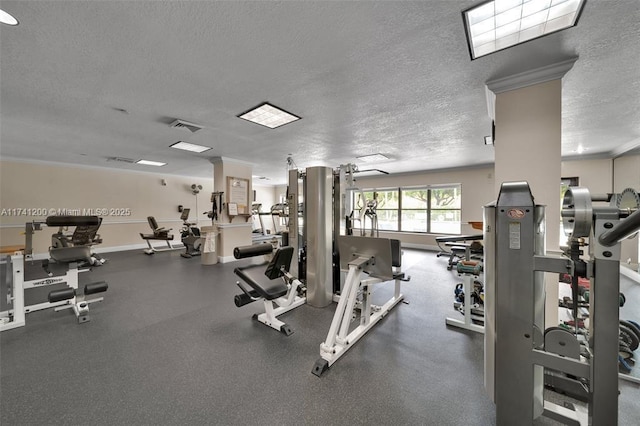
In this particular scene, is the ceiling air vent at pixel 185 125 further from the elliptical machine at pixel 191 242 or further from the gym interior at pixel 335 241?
the elliptical machine at pixel 191 242

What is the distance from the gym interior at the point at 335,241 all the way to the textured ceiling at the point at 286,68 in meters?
0.02

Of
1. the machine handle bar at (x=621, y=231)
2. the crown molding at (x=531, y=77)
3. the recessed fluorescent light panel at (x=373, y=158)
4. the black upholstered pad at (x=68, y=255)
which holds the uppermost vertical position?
A: the recessed fluorescent light panel at (x=373, y=158)

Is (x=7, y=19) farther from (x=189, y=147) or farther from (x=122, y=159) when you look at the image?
(x=122, y=159)

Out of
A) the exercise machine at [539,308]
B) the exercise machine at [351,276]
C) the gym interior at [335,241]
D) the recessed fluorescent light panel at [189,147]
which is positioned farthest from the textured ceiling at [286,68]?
the exercise machine at [351,276]

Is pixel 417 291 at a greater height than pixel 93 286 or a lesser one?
lesser

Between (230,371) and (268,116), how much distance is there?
2727 millimetres

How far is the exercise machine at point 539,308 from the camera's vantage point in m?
0.96

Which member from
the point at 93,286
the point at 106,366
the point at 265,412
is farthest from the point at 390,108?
the point at 93,286

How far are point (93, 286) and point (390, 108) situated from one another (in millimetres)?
3925

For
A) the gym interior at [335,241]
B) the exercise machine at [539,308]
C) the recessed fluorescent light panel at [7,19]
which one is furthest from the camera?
the recessed fluorescent light panel at [7,19]

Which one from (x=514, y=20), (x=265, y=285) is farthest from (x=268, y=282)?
(x=514, y=20)

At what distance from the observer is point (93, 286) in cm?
260

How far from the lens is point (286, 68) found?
6.30 feet

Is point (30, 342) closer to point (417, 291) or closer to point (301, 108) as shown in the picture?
point (301, 108)
